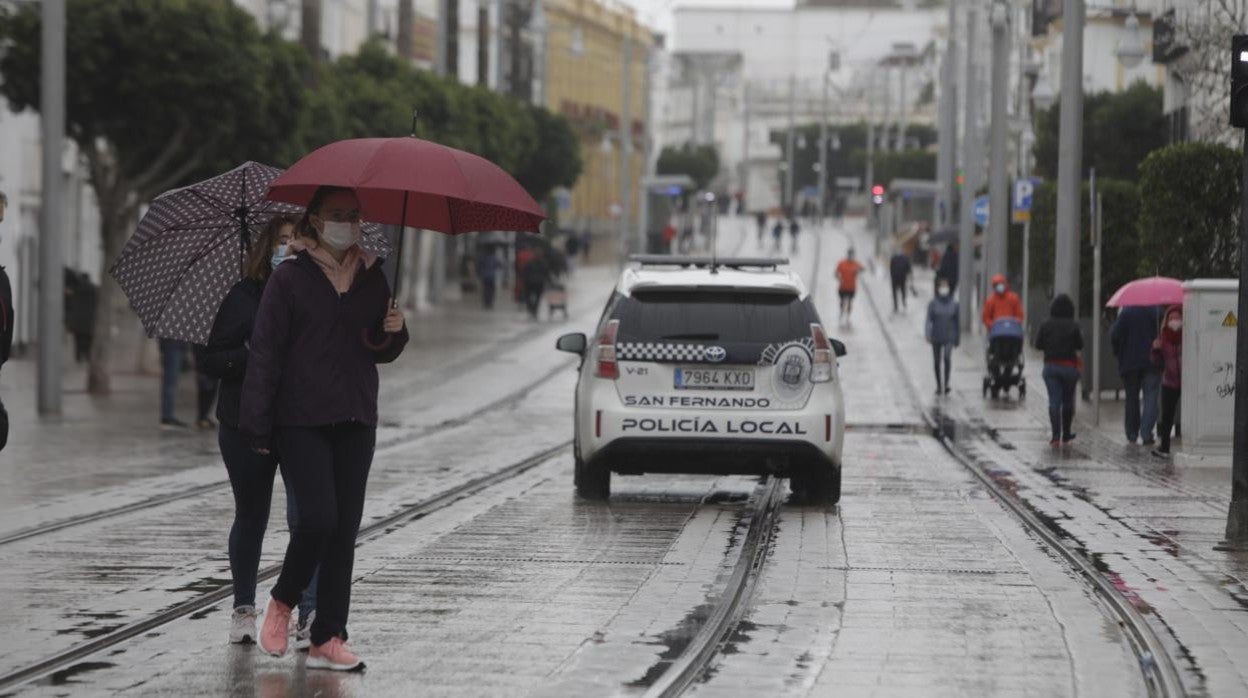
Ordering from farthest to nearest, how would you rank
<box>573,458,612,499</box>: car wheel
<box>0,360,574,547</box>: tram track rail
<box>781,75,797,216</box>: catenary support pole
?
<box>781,75,797,216</box>: catenary support pole
<box>573,458,612,499</box>: car wheel
<box>0,360,574,547</box>: tram track rail

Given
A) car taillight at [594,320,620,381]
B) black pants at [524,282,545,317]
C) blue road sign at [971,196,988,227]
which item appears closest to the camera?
car taillight at [594,320,620,381]

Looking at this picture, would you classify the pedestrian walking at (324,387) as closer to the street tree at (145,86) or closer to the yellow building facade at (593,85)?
the street tree at (145,86)

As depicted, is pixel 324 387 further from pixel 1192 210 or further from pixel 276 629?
pixel 1192 210

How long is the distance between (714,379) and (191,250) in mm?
6872

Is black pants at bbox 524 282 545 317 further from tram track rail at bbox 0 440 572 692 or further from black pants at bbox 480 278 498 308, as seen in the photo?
tram track rail at bbox 0 440 572 692

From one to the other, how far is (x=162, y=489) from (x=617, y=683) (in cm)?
995

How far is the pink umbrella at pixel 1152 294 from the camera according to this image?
24.3 meters

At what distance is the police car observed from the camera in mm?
16797

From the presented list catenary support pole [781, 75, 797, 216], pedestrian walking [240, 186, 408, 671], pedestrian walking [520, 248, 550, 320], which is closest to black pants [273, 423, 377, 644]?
pedestrian walking [240, 186, 408, 671]

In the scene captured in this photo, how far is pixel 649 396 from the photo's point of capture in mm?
16891

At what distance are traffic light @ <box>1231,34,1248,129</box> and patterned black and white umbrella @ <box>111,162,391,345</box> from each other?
6277 millimetres

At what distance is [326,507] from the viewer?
366 inches

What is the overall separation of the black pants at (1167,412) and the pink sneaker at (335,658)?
1543 centimetres

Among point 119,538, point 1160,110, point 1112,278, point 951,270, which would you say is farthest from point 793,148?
point 119,538
